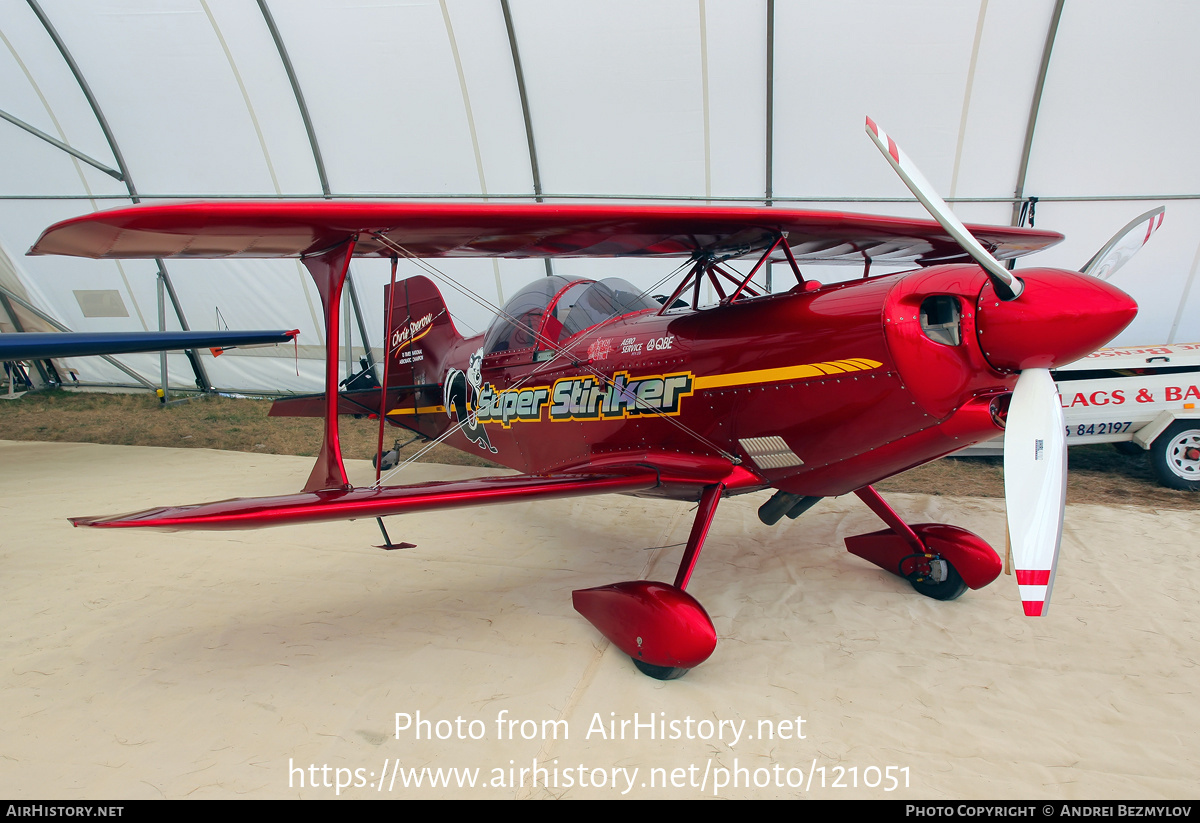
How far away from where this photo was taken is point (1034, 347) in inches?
97.2

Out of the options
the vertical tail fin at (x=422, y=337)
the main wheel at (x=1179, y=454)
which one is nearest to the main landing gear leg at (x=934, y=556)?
the main wheel at (x=1179, y=454)

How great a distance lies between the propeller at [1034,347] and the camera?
Result: 227 cm

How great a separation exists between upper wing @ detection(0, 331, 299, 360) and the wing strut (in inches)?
148

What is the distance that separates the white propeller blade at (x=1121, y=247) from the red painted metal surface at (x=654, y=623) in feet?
8.45

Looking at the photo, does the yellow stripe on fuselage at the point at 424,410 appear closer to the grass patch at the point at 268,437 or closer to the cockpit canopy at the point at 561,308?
the cockpit canopy at the point at 561,308

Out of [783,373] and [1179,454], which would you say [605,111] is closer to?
[783,373]

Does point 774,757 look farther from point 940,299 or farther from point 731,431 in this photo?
point 940,299

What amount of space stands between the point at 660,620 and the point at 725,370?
1.32 m

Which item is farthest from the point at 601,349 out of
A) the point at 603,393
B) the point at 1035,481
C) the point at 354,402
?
the point at 354,402

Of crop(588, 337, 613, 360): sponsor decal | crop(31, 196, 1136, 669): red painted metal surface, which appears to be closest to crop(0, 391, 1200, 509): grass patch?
crop(31, 196, 1136, 669): red painted metal surface

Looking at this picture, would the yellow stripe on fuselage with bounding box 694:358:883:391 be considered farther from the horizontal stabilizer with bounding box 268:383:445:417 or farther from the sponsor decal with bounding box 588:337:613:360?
the horizontal stabilizer with bounding box 268:383:445:417

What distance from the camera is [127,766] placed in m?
2.44

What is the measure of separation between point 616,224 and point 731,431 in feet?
4.10

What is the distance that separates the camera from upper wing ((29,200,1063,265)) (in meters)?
2.74
